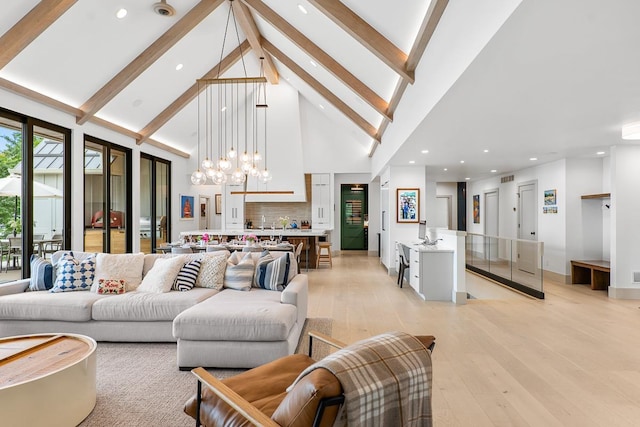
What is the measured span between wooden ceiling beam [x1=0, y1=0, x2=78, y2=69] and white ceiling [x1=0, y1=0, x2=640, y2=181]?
0.27ft

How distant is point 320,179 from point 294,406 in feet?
34.7

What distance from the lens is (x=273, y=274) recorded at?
164 inches

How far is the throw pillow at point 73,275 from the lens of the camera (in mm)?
Result: 4020

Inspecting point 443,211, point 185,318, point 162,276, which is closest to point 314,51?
point 162,276

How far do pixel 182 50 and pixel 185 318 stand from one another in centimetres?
579

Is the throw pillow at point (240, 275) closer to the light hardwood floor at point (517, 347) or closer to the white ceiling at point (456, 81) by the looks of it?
the light hardwood floor at point (517, 347)

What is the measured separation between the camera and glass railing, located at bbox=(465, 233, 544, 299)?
602 centimetres

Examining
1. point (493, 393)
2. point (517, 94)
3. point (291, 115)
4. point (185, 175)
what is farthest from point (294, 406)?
point (185, 175)

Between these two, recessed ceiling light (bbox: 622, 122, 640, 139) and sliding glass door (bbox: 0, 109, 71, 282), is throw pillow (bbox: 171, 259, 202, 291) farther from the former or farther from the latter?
recessed ceiling light (bbox: 622, 122, 640, 139)

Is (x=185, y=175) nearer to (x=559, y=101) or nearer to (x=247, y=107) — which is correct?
(x=247, y=107)

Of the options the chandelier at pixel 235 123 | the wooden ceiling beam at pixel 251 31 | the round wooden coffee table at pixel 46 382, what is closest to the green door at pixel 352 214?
the chandelier at pixel 235 123

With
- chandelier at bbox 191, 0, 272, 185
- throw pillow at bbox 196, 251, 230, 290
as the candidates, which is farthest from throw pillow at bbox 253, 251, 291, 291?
chandelier at bbox 191, 0, 272, 185

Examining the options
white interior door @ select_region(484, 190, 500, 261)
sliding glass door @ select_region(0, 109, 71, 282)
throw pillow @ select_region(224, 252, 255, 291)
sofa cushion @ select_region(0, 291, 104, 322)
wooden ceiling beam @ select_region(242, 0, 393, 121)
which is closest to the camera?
sofa cushion @ select_region(0, 291, 104, 322)

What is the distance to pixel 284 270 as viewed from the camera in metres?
4.18
